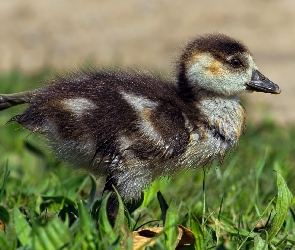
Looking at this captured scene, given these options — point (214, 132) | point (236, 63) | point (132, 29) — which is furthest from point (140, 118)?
point (132, 29)

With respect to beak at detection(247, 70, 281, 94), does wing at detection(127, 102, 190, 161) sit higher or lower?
lower

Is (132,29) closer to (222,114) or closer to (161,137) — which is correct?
(222,114)

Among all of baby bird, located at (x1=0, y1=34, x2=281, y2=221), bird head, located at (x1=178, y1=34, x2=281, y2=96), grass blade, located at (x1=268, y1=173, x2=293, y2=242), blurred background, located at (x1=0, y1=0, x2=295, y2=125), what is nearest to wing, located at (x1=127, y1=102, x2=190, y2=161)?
baby bird, located at (x1=0, y1=34, x2=281, y2=221)

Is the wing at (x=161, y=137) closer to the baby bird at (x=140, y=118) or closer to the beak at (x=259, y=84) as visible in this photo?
the baby bird at (x=140, y=118)

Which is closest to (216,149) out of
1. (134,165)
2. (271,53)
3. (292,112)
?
(134,165)

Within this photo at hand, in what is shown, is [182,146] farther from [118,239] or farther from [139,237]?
[118,239]

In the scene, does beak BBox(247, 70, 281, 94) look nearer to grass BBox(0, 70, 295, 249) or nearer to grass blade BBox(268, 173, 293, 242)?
grass BBox(0, 70, 295, 249)
